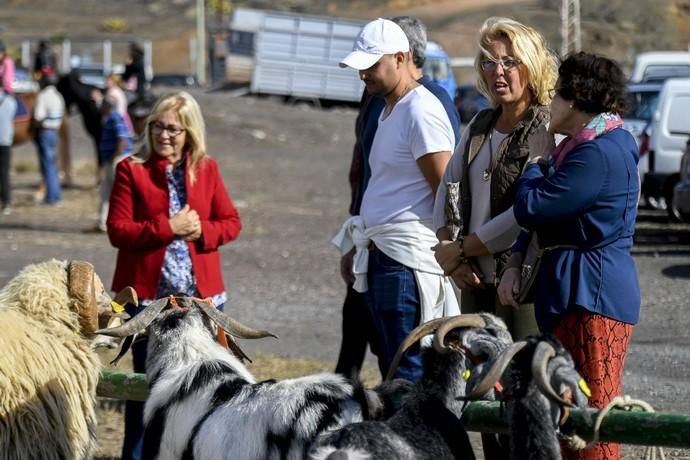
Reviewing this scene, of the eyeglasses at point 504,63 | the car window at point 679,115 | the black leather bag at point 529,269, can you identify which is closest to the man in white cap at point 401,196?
the eyeglasses at point 504,63

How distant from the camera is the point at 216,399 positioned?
180 inches

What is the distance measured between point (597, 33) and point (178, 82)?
2272 centimetres

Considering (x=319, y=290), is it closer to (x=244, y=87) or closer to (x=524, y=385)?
(x=524, y=385)

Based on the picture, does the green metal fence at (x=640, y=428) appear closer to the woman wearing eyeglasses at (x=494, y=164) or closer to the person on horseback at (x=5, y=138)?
the woman wearing eyeglasses at (x=494, y=164)

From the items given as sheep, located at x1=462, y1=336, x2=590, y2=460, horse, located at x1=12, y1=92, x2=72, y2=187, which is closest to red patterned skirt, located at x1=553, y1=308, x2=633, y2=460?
sheep, located at x1=462, y1=336, x2=590, y2=460

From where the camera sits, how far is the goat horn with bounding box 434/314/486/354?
4133 mm

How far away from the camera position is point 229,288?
1312 cm

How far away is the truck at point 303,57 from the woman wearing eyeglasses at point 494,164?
36.5 meters

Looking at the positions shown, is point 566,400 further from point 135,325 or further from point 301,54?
point 301,54

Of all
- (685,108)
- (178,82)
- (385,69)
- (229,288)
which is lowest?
(178,82)

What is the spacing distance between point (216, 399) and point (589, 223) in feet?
4.85

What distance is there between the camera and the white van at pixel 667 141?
679 inches

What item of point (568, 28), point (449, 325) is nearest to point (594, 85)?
point (449, 325)

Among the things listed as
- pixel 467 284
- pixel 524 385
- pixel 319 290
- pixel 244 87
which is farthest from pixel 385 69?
pixel 244 87
